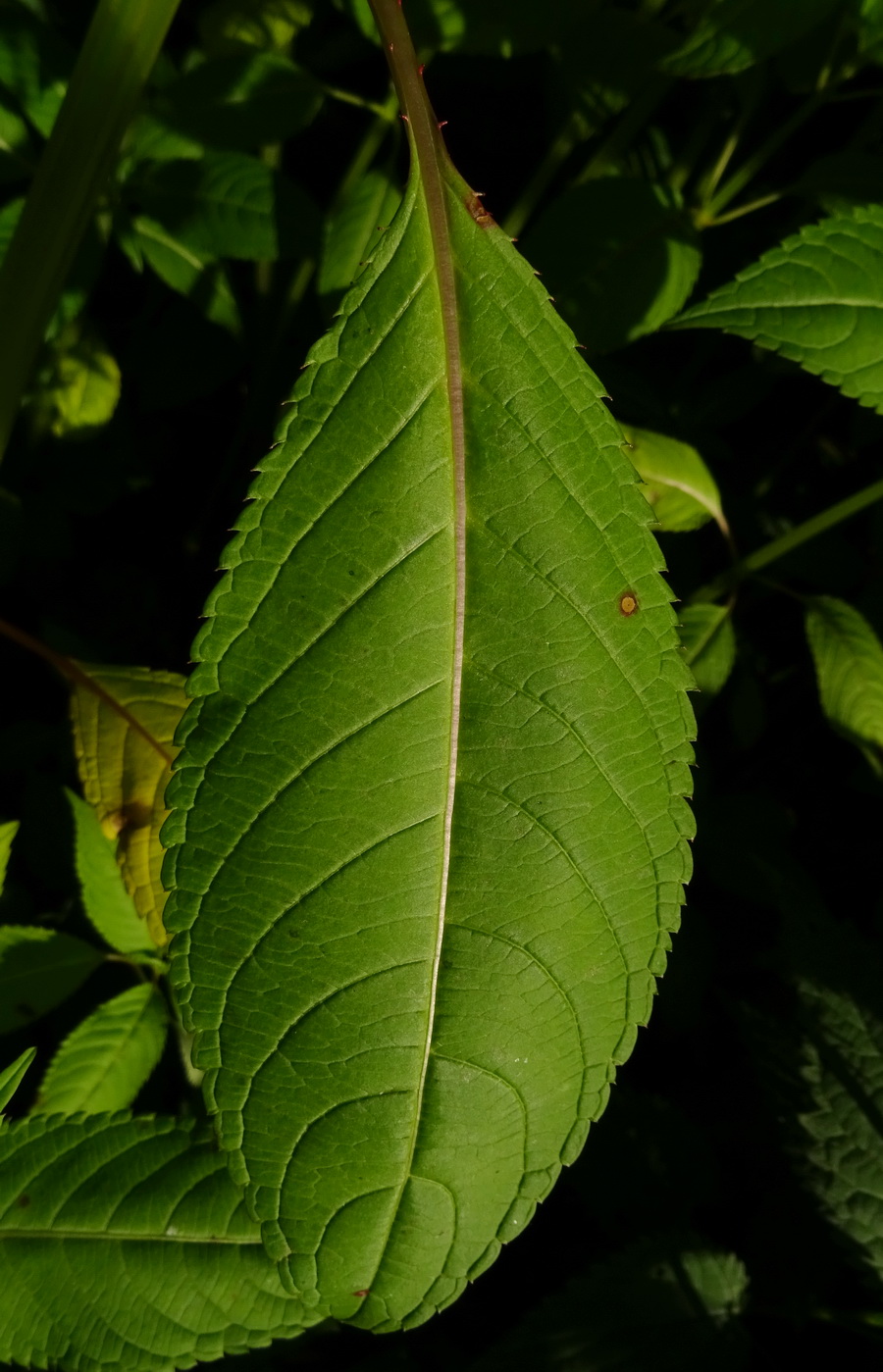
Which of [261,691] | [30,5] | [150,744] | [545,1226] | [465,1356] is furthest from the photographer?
[545,1226]

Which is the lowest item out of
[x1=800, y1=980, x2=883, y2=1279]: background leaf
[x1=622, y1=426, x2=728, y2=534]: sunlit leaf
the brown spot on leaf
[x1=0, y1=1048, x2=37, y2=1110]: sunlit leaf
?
[x1=800, y1=980, x2=883, y2=1279]: background leaf

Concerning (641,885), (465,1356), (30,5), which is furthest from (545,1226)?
(30,5)

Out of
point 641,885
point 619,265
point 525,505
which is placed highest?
point 619,265

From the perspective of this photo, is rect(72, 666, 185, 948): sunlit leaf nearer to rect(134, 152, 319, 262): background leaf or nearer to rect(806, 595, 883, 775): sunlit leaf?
rect(134, 152, 319, 262): background leaf

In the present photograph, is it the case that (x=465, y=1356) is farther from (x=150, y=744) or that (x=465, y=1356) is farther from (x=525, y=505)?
(x=525, y=505)

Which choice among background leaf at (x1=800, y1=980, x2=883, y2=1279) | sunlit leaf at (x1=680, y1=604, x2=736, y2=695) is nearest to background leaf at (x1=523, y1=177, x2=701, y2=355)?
sunlit leaf at (x1=680, y1=604, x2=736, y2=695)

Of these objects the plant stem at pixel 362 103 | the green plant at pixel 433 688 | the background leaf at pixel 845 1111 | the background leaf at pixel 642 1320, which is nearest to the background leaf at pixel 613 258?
the green plant at pixel 433 688
